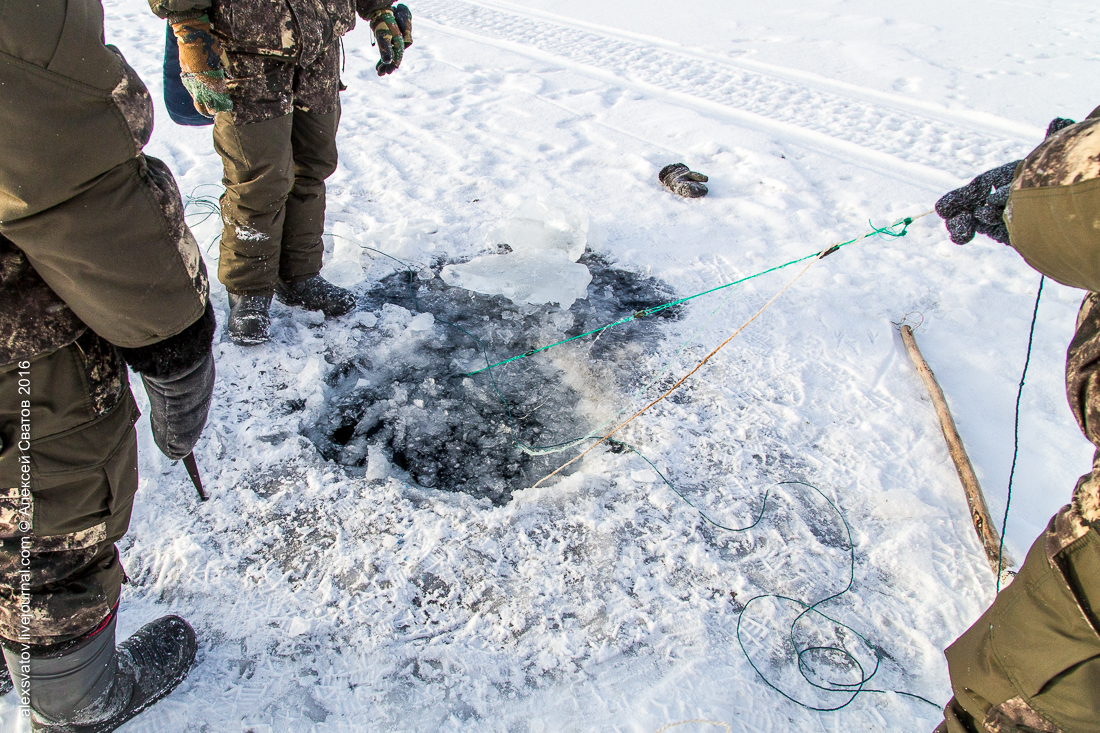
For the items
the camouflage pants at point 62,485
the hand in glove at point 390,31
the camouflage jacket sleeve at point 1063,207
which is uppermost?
the camouflage jacket sleeve at point 1063,207

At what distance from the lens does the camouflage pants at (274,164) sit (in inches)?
91.4

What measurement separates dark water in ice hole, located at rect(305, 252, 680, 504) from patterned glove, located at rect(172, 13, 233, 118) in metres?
1.11

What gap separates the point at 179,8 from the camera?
6.61 ft

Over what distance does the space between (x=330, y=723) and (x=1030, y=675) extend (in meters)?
1.61

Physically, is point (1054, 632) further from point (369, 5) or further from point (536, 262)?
point (369, 5)

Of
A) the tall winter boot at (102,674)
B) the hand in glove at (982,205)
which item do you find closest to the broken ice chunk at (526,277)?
the hand in glove at (982,205)

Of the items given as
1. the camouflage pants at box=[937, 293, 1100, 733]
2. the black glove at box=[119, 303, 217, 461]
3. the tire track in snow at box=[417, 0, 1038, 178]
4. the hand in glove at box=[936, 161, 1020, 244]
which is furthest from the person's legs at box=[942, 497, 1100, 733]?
the tire track in snow at box=[417, 0, 1038, 178]

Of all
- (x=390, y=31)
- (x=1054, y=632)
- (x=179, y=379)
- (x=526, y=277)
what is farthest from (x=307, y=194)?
(x=1054, y=632)

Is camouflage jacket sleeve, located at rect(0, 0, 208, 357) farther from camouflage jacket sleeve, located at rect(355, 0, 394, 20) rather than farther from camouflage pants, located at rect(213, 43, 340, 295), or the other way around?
camouflage jacket sleeve, located at rect(355, 0, 394, 20)

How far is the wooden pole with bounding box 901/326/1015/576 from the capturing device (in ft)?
6.99

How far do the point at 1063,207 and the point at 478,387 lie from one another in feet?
6.77

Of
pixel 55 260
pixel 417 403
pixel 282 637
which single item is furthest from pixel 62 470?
pixel 417 403

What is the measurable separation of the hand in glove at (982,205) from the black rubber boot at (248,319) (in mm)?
2584

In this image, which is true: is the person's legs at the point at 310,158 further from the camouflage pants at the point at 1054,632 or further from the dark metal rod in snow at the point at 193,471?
the camouflage pants at the point at 1054,632
